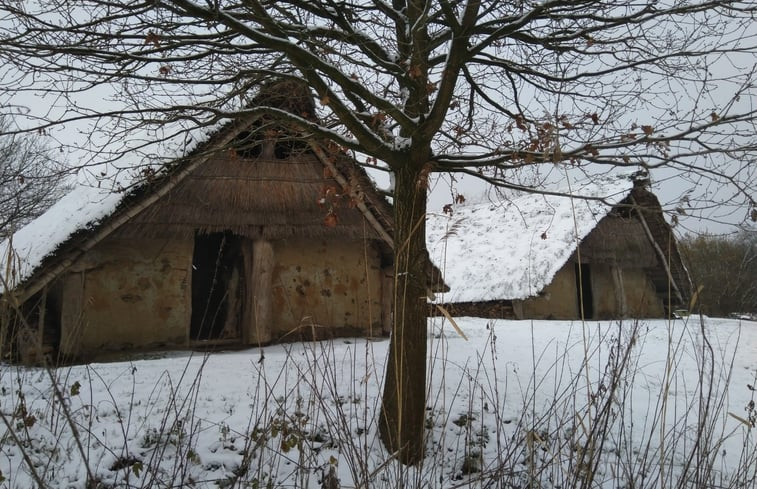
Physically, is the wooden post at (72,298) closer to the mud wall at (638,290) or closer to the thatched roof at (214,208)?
A: the thatched roof at (214,208)

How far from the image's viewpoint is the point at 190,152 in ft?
21.0

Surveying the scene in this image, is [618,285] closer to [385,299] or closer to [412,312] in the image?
[385,299]

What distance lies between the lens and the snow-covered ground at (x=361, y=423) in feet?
5.94

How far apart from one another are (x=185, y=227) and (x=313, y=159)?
2.16 m

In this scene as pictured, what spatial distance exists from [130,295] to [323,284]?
2751mm

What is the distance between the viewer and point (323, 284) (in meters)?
7.78

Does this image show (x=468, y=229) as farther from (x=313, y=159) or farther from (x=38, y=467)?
(x=38, y=467)

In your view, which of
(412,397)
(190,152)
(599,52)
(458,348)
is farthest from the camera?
(458,348)

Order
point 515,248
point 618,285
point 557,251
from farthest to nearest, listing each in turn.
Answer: point 515,248 → point 618,285 → point 557,251

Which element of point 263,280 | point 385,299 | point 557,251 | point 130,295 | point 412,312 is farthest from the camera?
point 557,251

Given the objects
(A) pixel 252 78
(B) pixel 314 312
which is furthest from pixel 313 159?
(A) pixel 252 78

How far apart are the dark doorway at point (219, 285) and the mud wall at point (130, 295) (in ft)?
1.53

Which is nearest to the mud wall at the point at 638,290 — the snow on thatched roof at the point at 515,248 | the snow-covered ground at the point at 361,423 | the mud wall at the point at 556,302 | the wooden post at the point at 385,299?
the mud wall at the point at 556,302

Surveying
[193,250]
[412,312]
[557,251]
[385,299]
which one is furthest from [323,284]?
[557,251]
